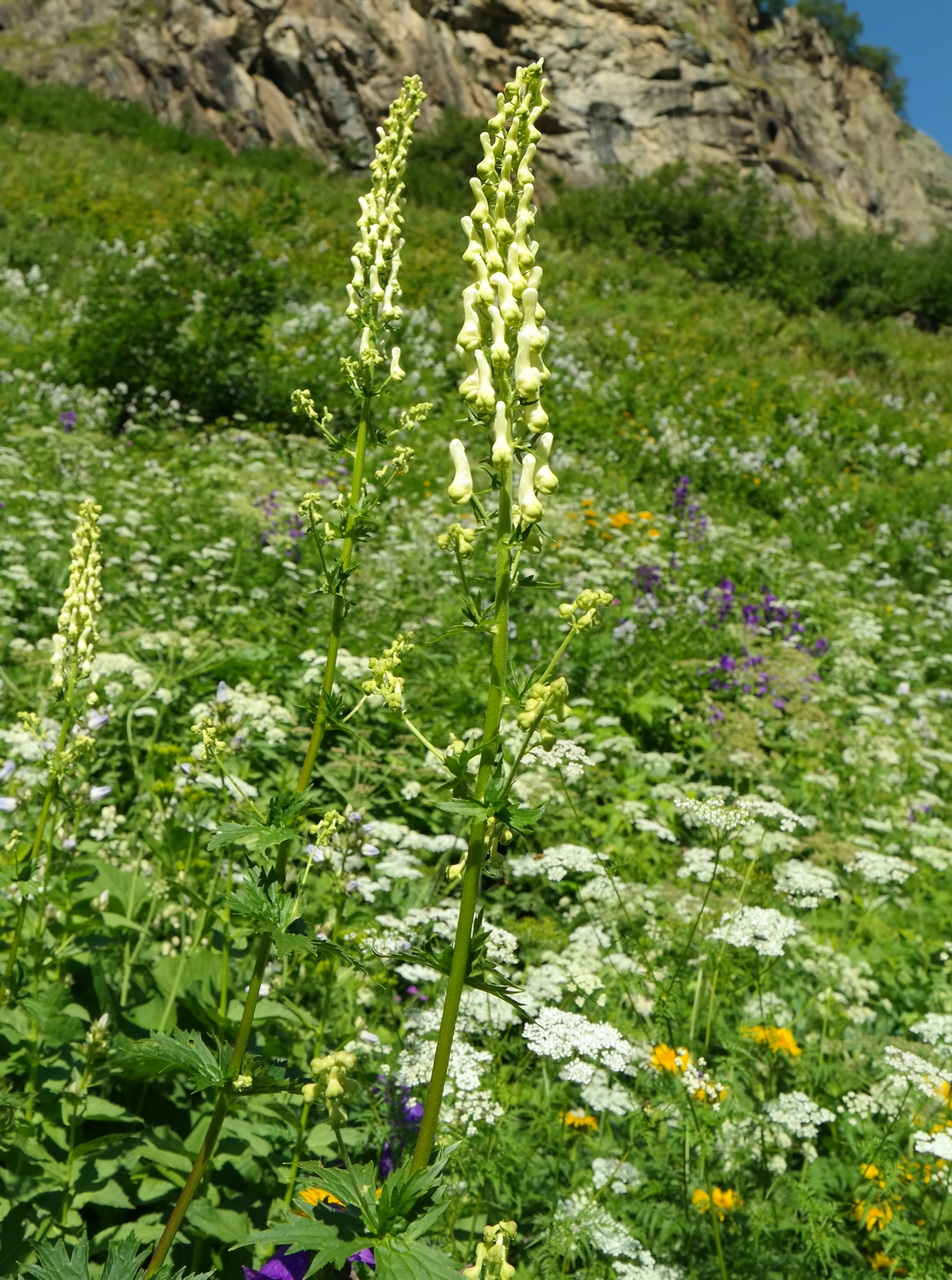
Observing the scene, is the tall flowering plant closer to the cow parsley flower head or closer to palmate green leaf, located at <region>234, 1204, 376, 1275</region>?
palmate green leaf, located at <region>234, 1204, 376, 1275</region>

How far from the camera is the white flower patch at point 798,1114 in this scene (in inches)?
97.3

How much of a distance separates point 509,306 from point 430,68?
40.3 metres

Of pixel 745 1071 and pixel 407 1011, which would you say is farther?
pixel 745 1071

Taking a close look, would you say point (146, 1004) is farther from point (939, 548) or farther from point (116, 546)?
Result: point (939, 548)

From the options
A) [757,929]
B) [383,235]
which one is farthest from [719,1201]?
[383,235]

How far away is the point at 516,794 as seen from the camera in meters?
3.48

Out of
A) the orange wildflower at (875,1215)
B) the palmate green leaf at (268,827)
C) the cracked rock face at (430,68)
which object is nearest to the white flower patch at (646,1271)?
the orange wildflower at (875,1215)

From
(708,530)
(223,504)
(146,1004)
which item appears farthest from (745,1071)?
(708,530)

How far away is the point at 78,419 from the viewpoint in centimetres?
939

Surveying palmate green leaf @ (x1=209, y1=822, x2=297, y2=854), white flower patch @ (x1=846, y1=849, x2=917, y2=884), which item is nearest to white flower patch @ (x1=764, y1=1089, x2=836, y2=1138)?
white flower patch @ (x1=846, y1=849, x2=917, y2=884)

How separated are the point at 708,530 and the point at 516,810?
8.59 m

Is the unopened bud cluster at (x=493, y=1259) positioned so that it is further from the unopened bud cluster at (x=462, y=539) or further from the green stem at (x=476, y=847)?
the unopened bud cluster at (x=462, y=539)

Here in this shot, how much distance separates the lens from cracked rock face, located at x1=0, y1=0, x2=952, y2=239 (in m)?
34.3

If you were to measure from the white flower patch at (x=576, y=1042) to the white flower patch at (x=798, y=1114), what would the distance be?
0.55 meters
